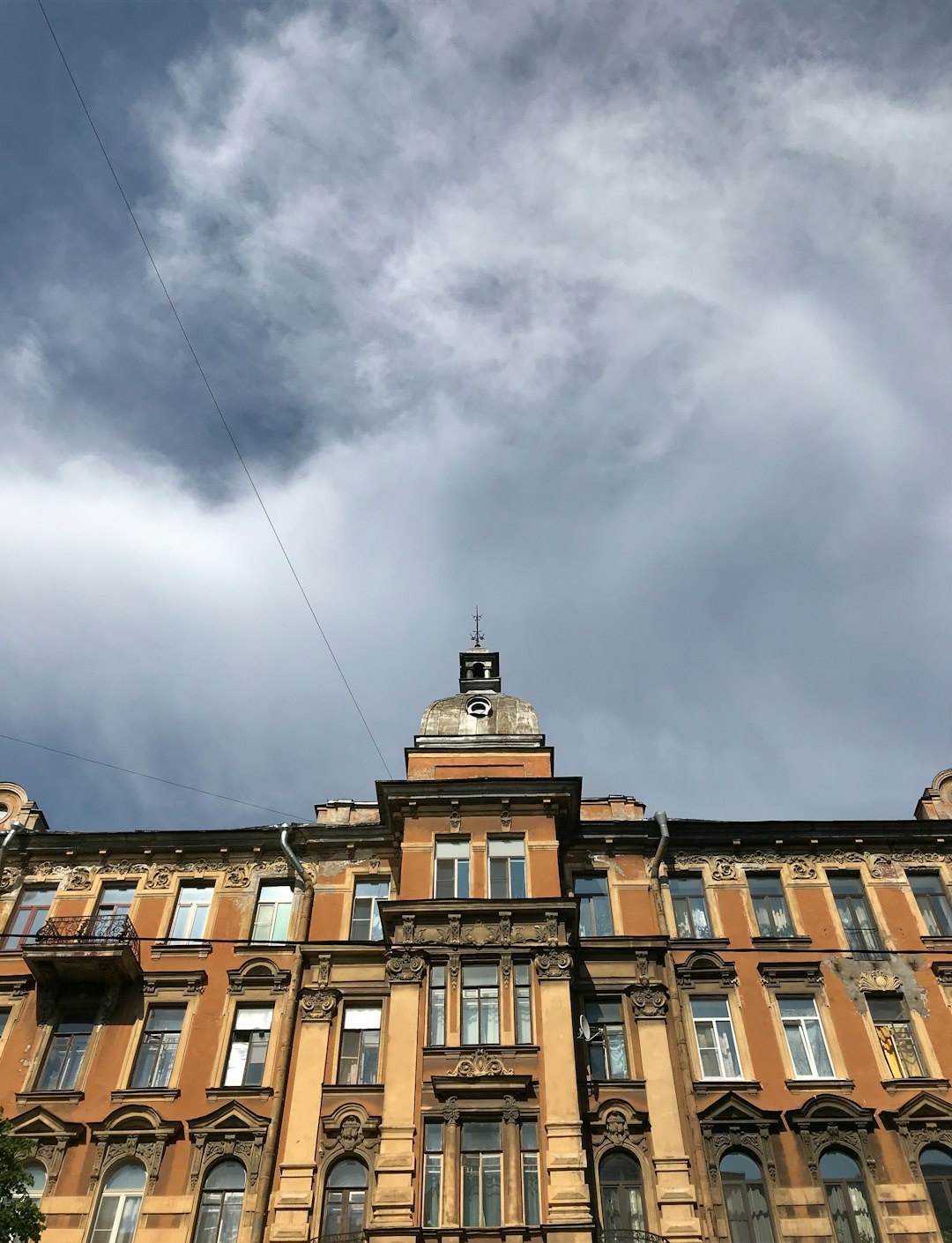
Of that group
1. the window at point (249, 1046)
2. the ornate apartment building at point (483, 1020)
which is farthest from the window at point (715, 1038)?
the window at point (249, 1046)

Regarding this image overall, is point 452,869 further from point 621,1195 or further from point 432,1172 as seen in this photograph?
point 621,1195

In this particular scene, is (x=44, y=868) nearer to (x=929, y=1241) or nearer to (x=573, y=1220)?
(x=573, y=1220)

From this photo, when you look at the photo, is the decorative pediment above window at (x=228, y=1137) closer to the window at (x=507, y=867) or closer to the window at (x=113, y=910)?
the window at (x=113, y=910)

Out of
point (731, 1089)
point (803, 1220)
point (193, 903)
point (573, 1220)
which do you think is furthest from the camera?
point (193, 903)

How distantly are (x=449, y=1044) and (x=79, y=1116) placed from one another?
28.2 ft

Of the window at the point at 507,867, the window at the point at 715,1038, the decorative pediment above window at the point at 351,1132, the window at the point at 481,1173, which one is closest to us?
the window at the point at 481,1173

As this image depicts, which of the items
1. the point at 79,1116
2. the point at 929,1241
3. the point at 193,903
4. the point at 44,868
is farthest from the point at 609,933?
the point at 44,868

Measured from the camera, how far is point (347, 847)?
28750 mm

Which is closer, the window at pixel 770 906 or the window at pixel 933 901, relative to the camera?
the window at pixel 770 906

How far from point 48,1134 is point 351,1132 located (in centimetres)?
673

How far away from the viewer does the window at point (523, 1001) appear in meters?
23.1

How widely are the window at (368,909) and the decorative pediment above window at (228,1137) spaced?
4990 mm

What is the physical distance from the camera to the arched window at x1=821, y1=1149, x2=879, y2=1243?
21.4 m

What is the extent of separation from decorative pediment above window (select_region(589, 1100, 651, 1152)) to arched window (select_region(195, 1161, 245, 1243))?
7.73 meters
